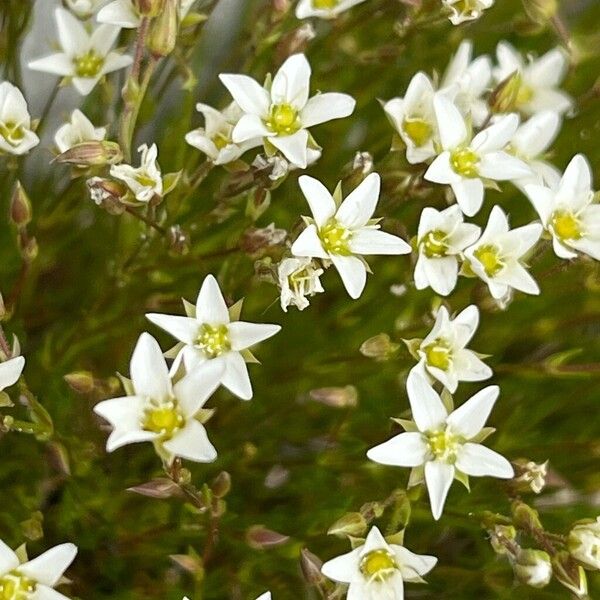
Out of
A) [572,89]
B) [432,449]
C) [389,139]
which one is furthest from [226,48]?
[432,449]

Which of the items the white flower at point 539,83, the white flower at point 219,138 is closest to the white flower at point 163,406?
the white flower at point 219,138

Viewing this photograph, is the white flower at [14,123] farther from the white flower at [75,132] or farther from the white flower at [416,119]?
the white flower at [416,119]

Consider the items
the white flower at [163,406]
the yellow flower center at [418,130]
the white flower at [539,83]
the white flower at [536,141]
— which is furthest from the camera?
the white flower at [539,83]

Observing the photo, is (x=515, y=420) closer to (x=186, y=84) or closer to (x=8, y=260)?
(x=186, y=84)

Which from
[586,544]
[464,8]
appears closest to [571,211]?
[464,8]

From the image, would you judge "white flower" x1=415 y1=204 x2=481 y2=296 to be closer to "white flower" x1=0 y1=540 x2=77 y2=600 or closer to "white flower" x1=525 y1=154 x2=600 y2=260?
"white flower" x1=525 y1=154 x2=600 y2=260

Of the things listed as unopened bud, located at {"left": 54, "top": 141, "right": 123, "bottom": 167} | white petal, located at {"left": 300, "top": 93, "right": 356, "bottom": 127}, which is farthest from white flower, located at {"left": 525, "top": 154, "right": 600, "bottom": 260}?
unopened bud, located at {"left": 54, "top": 141, "right": 123, "bottom": 167}
